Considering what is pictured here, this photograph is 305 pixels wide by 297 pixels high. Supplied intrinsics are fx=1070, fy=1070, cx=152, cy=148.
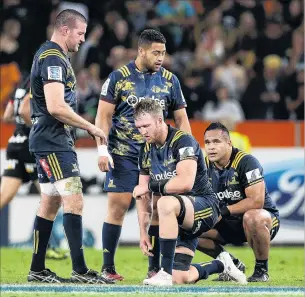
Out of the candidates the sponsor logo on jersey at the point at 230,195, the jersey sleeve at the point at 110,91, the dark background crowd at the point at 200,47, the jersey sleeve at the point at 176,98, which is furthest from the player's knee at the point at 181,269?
the dark background crowd at the point at 200,47

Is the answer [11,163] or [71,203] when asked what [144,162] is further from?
[11,163]

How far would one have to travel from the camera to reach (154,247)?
10.3 meters

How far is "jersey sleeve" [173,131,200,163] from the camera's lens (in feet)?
30.3

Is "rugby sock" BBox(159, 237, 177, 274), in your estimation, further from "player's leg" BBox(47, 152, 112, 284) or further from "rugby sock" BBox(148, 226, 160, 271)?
"rugby sock" BBox(148, 226, 160, 271)

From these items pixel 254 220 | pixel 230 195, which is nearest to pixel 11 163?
pixel 230 195

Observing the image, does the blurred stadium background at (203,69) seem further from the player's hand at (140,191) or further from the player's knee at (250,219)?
the player's hand at (140,191)

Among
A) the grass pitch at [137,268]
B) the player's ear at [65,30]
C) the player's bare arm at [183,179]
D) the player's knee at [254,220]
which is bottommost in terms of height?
the grass pitch at [137,268]

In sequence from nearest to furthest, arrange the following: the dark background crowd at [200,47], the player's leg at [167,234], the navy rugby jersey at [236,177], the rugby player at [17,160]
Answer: the player's leg at [167,234] → the navy rugby jersey at [236,177] → the rugby player at [17,160] → the dark background crowd at [200,47]

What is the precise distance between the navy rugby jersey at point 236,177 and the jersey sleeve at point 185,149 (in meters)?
1.11

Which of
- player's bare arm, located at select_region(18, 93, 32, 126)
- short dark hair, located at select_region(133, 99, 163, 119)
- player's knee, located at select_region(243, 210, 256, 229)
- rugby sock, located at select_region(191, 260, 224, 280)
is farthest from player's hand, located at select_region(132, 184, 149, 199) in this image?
player's bare arm, located at select_region(18, 93, 32, 126)

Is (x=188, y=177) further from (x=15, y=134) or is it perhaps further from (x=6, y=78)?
(x=6, y=78)

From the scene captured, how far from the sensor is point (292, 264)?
1277 centimetres

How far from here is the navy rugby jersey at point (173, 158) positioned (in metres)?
9.27

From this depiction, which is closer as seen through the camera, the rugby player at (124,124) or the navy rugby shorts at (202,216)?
the navy rugby shorts at (202,216)
